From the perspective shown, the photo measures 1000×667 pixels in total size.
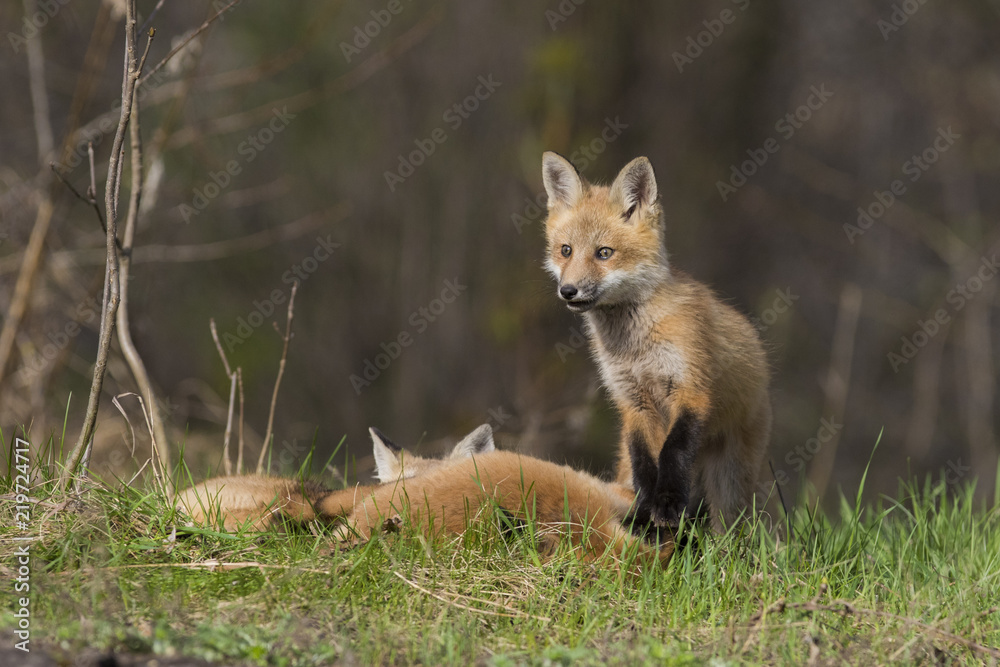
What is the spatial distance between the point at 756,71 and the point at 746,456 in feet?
25.2

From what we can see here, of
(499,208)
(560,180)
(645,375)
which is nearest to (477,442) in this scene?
(645,375)

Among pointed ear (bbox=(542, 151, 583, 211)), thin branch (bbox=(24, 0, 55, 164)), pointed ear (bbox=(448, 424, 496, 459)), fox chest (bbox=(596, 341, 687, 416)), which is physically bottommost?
pointed ear (bbox=(448, 424, 496, 459))

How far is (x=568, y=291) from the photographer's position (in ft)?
14.4

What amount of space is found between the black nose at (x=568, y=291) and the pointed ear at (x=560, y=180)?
77 cm

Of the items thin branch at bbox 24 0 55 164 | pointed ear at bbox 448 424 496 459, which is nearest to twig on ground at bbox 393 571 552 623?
pointed ear at bbox 448 424 496 459

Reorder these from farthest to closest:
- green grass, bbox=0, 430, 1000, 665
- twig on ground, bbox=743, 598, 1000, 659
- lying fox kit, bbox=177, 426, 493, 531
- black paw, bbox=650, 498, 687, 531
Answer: black paw, bbox=650, 498, 687, 531 → lying fox kit, bbox=177, 426, 493, 531 → twig on ground, bbox=743, 598, 1000, 659 → green grass, bbox=0, 430, 1000, 665

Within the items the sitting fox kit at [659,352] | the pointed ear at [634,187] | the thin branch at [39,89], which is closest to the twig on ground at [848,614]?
the sitting fox kit at [659,352]

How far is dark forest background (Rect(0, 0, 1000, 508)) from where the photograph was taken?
332 inches

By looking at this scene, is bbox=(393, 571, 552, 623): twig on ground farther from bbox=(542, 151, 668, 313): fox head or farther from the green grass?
bbox=(542, 151, 668, 313): fox head

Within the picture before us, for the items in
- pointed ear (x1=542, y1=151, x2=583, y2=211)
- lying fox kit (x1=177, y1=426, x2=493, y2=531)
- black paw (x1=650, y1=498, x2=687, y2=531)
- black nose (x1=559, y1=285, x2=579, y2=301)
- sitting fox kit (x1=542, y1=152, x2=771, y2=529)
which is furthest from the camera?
pointed ear (x1=542, y1=151, x2=583, y2=211)

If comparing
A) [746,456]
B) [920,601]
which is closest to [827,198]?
[746,456]

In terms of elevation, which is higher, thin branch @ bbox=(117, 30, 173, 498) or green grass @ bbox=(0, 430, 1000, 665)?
thin branch @ bbox=(117, 30, 173, 498)

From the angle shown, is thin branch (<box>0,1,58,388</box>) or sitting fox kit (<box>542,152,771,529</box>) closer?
sitting fox kit (<box>542,152,771,529</box>)

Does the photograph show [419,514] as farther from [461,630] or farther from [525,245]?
[525,245]
